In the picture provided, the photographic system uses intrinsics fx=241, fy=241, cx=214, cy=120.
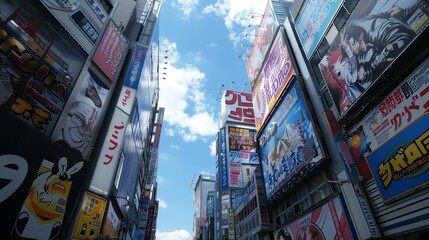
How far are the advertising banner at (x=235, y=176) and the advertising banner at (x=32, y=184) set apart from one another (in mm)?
30314

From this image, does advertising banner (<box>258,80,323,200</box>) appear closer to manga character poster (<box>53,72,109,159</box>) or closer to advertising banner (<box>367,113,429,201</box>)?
advertising banner (<box>367,113,429,201</box>)

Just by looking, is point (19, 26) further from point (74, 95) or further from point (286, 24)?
point (286, 24)

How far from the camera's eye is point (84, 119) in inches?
594

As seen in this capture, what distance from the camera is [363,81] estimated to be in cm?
1197

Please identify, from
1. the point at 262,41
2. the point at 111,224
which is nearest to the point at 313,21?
→ the point at 262,41

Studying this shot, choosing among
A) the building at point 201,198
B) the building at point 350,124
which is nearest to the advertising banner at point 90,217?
the building at point 350,124

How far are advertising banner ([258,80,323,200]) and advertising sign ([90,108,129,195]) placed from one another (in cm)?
1240

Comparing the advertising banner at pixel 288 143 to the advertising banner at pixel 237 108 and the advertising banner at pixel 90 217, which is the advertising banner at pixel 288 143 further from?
the advertising banner at pixel 237 108

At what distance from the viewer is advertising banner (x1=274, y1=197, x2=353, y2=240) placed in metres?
12.5

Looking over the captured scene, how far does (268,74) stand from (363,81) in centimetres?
1386

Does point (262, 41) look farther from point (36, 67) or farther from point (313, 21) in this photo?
point (36, 67)

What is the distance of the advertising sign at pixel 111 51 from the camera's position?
58.9 feet

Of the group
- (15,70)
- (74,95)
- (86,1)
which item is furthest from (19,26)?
(86,1)

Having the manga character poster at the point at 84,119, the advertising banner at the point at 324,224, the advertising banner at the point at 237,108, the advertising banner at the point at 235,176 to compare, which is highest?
the advertising banner at the point at 237,108
